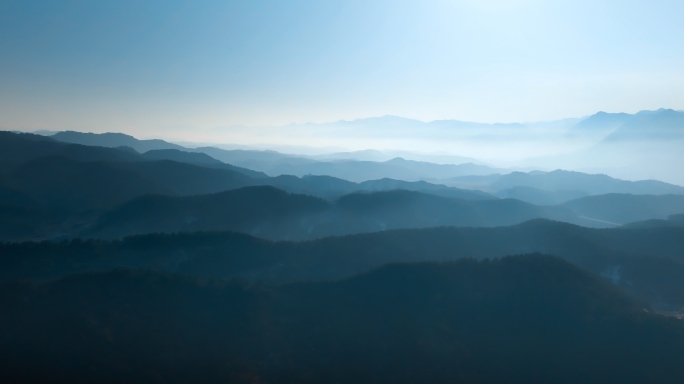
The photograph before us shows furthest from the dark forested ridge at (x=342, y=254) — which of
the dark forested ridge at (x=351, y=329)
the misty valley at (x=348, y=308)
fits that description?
the dark forested ridge at (x=351, y=329)

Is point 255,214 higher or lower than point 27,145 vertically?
lower

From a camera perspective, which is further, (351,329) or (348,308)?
(348,308)

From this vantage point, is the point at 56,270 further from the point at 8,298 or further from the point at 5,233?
the point at 5,233

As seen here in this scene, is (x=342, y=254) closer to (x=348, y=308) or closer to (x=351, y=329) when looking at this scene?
(x=348, y=308)

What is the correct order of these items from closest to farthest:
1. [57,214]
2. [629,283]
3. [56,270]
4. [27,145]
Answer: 1. [56,270]
2. [629,283]
3. [57,214]
4. [27,145]

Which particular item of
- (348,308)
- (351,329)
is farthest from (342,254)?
(351,329)

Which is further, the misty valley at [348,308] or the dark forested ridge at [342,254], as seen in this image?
the dark forested ridge at [342,254]

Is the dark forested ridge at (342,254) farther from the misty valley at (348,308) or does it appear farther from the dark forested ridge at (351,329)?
the dark forested ridge at (351,329)

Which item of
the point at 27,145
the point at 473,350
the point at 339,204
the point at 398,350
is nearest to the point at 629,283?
the point at 473,350
